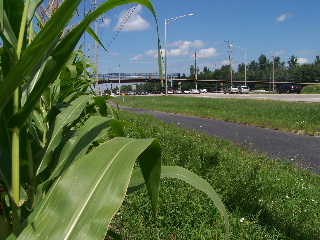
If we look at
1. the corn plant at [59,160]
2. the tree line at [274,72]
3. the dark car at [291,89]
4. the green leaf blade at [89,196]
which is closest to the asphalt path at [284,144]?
the corn plant at [59,160]

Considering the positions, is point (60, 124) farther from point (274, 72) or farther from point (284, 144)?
point (274, 72)

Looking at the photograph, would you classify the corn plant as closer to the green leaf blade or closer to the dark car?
the green leaf blade

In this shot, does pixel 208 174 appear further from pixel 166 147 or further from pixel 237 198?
pixel 166 147

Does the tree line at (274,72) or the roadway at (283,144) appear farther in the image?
the tree line at (274,72)

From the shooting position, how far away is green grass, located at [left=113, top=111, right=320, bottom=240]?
2734 mm

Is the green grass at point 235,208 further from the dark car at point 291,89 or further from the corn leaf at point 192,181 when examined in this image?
the dark car at point 291,89

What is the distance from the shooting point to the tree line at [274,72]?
97.9m

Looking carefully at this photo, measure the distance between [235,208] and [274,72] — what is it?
117 metres

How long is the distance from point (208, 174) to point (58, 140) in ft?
9.85

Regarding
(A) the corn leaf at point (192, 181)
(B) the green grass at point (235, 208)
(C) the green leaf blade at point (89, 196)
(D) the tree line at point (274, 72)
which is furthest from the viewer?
(D) the tree line at point (274, 72)

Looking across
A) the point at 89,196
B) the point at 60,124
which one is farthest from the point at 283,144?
the point at 89,196

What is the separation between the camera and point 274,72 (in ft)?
373

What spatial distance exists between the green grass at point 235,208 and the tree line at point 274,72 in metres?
78.3

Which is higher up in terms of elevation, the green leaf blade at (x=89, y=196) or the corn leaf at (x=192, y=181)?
the green leaf blade at (x=89, y=196)
